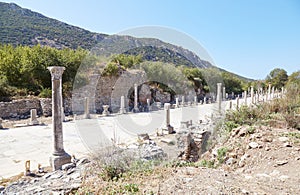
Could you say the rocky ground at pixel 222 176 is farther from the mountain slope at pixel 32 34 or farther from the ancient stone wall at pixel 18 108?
the mountain slope at pixel 32 34

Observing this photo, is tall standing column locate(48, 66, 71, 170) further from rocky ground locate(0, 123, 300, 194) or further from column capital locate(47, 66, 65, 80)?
rocky ground locate(0, 123, 300, 194)

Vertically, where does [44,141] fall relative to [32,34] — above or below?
below

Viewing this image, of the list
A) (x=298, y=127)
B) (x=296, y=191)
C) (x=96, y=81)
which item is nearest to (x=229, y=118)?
(x=298, y=127)

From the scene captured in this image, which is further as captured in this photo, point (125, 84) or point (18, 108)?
point (125, 84)

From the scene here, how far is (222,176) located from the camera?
3.61m

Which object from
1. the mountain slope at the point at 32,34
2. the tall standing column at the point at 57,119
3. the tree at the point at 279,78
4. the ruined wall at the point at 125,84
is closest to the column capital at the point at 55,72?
the tall standing column at the point at 57,119

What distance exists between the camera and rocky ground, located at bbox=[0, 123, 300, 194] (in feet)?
10.4

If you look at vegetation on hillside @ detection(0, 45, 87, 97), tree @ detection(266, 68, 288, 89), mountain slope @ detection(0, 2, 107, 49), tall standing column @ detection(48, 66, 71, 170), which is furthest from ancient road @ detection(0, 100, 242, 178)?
tree @ detection(266, 68, 288, 89)

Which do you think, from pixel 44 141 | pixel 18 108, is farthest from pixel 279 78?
pixel 44 141

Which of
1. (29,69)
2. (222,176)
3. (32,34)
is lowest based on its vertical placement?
(222,176)

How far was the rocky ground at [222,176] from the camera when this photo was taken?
10.4ft

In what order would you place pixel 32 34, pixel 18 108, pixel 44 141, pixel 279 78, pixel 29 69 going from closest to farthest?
pixel 44 141
pixel 18 108
pixel 29 69
pixel 32 34
pixel 279 78

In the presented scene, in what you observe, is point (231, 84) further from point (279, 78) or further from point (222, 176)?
point (222, 176)

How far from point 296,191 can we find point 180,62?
86.1ft
